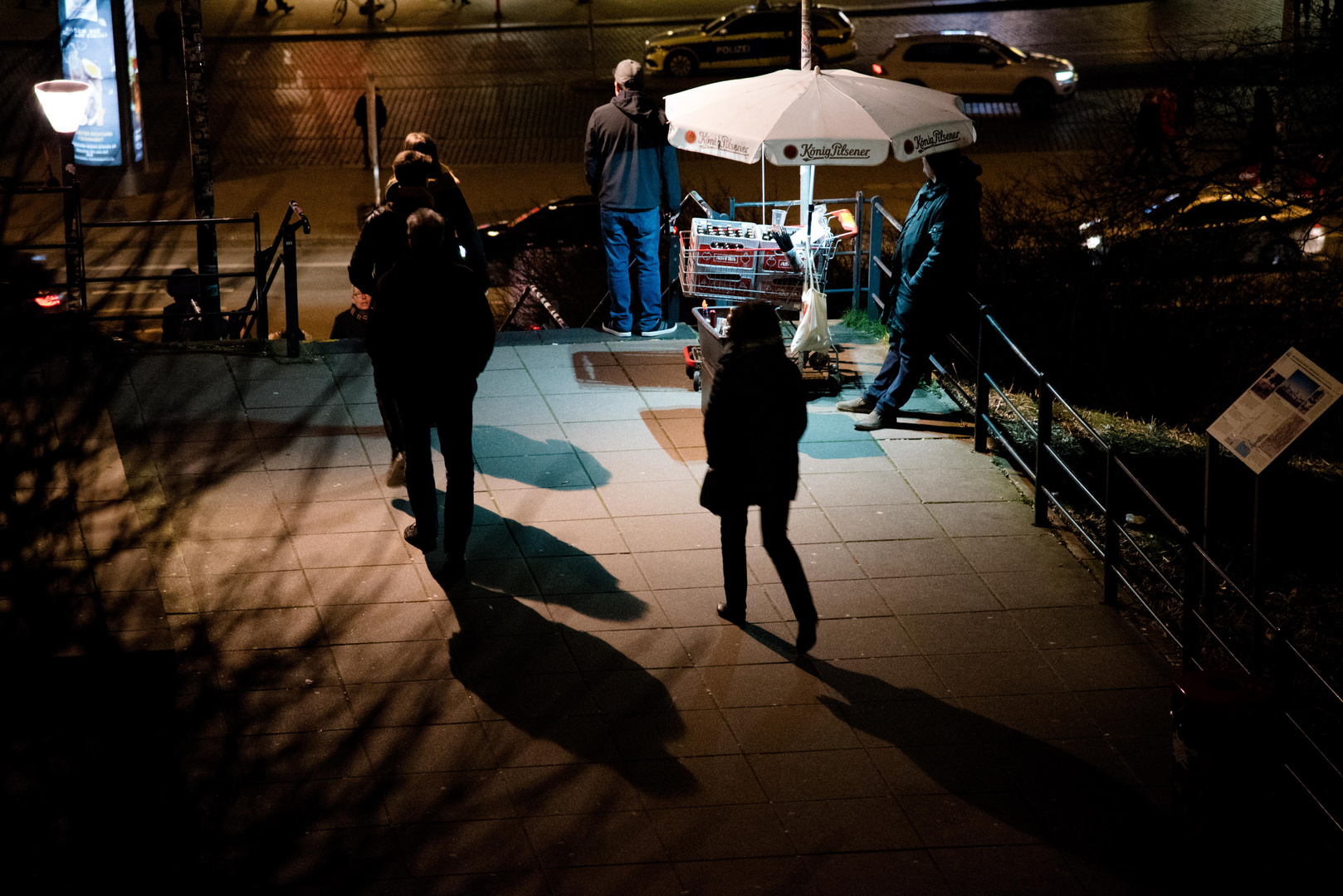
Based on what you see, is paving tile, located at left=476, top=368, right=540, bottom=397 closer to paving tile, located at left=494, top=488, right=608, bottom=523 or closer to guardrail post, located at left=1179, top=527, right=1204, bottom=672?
paving tile, located at left=494, top=488, right=608, bottom=523

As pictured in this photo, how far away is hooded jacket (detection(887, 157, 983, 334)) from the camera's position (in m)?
8.59

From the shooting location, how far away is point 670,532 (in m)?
7.49

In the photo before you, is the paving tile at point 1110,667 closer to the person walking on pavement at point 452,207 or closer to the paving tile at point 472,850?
the paving tile at point 472,850

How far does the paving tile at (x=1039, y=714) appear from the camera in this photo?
5.62 m

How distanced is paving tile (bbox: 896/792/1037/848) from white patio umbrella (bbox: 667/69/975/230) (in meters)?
4.70

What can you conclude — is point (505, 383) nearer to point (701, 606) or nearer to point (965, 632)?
point (701, 606)

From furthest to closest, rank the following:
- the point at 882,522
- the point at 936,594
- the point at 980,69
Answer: the point at 980,69 < the point at 882,522 < the point at 936,594

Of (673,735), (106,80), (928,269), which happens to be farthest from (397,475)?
(106,80)

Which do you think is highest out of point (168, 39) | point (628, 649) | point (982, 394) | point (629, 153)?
point (168, 39)

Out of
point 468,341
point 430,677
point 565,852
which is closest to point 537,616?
point 430,677

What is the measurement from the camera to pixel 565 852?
4816 mm

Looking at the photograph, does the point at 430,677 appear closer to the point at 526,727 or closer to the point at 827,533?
the point at 526,727

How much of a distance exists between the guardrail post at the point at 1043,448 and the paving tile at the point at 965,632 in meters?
1.22

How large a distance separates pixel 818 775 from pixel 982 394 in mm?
4007
